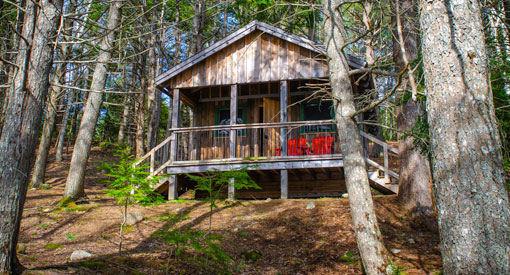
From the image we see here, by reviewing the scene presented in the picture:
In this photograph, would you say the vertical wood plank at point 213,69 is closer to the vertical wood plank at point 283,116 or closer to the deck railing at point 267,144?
the deck railing at point 267,144

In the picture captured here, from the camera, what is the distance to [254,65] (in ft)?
41.5

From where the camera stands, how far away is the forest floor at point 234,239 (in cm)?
587

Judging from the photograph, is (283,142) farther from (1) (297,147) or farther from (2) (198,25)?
(2) (198,25)

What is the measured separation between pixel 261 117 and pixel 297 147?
2.85 metres

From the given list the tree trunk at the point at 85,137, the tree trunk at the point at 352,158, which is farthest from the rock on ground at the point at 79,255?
the tree trunk at the point at 85,137

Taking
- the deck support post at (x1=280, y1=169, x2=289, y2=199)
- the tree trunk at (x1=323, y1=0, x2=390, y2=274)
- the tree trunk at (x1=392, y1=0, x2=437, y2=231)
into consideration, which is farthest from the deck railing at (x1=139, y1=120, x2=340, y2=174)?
the tree trunk at (x1=323, y1=0, x2=390, y2=274)

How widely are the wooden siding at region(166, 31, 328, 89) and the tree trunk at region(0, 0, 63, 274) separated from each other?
293 inches

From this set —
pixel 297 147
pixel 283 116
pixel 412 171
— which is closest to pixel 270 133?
pixel 297 147

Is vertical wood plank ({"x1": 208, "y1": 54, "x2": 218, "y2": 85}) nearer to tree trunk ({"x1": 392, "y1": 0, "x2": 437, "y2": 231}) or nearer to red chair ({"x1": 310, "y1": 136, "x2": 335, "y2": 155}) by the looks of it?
red chair ({"x1": 310, "y1": 136, "x2": 335, "y2": 155})

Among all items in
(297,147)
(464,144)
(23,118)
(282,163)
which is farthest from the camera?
(297,147)

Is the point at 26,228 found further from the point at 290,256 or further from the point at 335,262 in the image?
the point at 335,262

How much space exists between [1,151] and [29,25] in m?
1.91

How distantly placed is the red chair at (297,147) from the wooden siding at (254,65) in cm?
218

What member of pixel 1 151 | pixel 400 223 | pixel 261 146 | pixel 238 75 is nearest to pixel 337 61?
pixel 400 223
